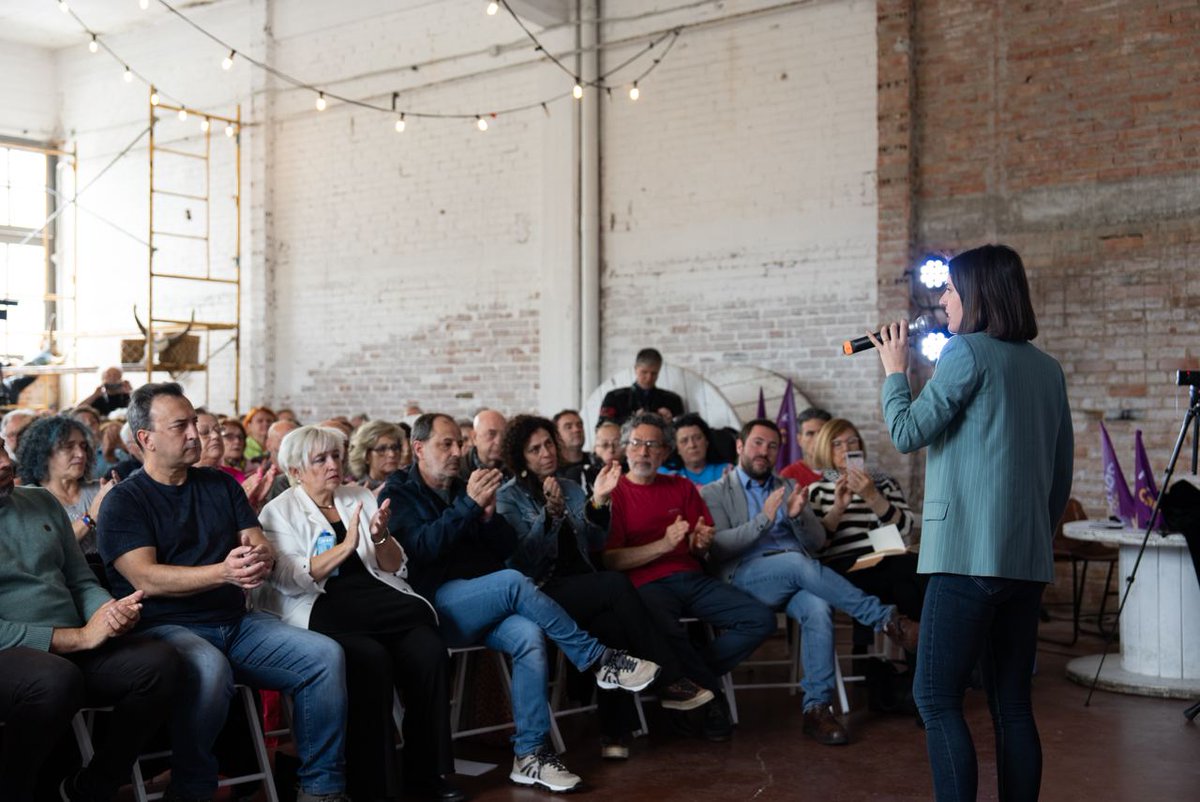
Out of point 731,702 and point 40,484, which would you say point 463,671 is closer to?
point 731,702

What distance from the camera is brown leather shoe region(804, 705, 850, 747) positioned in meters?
4.62

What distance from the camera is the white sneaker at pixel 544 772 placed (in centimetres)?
400

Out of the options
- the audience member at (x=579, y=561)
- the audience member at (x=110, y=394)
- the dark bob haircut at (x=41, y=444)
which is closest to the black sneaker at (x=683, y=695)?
the audience member at (x=579, y=561)

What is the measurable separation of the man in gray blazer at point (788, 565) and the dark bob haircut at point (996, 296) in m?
2.12

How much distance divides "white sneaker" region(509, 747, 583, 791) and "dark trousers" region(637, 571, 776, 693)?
83cm

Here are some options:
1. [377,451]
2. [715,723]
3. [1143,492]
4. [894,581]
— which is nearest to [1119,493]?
[1143,492]

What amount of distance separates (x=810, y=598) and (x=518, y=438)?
4.54 ft

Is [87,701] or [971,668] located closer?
[971,668]

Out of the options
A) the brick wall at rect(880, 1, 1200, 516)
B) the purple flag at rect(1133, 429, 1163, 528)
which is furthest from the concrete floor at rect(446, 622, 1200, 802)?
the brick wall at rect(880, 1, 1200, 516)

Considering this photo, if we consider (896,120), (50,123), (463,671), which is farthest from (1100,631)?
(50,123)

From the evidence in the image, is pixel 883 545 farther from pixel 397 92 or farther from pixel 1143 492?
pixel 397 92

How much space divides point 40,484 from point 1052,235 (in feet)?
20.2

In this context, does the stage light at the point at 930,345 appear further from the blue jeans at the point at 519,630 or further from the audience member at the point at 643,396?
the blue jeans at the point at 519,630

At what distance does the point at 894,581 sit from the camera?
17.2 feet
